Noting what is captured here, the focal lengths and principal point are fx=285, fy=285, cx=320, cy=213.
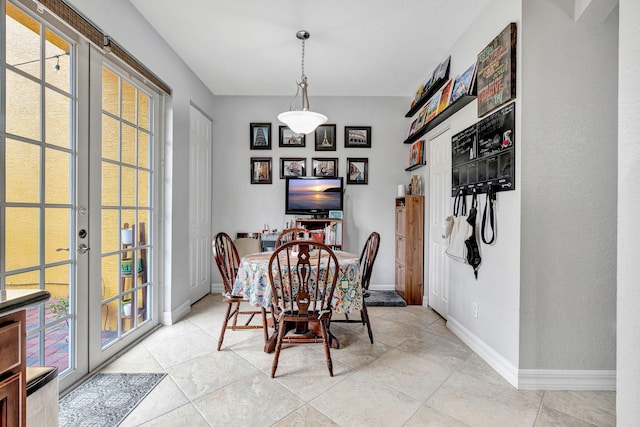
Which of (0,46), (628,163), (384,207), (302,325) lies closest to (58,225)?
(0,46)

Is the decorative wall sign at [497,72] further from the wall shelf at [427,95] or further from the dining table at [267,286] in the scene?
the dining table at [267,286]

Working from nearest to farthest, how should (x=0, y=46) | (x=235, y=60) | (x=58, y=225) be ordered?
1. (x=0, y=46)
2. (x=58, y=225)
3. (x=235, y=60)

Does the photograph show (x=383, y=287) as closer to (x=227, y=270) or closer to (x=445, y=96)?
(x=227, y=270)

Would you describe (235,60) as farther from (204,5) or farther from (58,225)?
(58,225)

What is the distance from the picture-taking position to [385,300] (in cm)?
354

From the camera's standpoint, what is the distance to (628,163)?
1.06 meters

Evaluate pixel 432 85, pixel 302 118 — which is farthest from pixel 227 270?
pixel 432 85

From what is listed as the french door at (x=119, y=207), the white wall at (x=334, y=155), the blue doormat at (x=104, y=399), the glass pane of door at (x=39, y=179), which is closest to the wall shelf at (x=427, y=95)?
the white wall at (x=334, y=155)

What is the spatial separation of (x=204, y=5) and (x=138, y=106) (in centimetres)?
102

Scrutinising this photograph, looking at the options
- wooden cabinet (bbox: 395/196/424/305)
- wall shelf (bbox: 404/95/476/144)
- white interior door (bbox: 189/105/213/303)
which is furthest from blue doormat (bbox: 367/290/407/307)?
white interior door (bbox: 189/105/213/303)

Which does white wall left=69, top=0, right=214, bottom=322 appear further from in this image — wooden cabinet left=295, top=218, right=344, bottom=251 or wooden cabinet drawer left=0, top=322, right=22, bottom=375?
wooden cabinet drawer left=0, top=322, right=22, bottom=375

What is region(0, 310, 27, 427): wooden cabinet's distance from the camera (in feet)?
2.51

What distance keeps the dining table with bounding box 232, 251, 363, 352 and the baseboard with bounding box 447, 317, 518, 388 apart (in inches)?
39.4

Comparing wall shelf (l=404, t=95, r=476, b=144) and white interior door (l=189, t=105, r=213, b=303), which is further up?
wall shelf (l=404, t=95, r=476, b=144)
